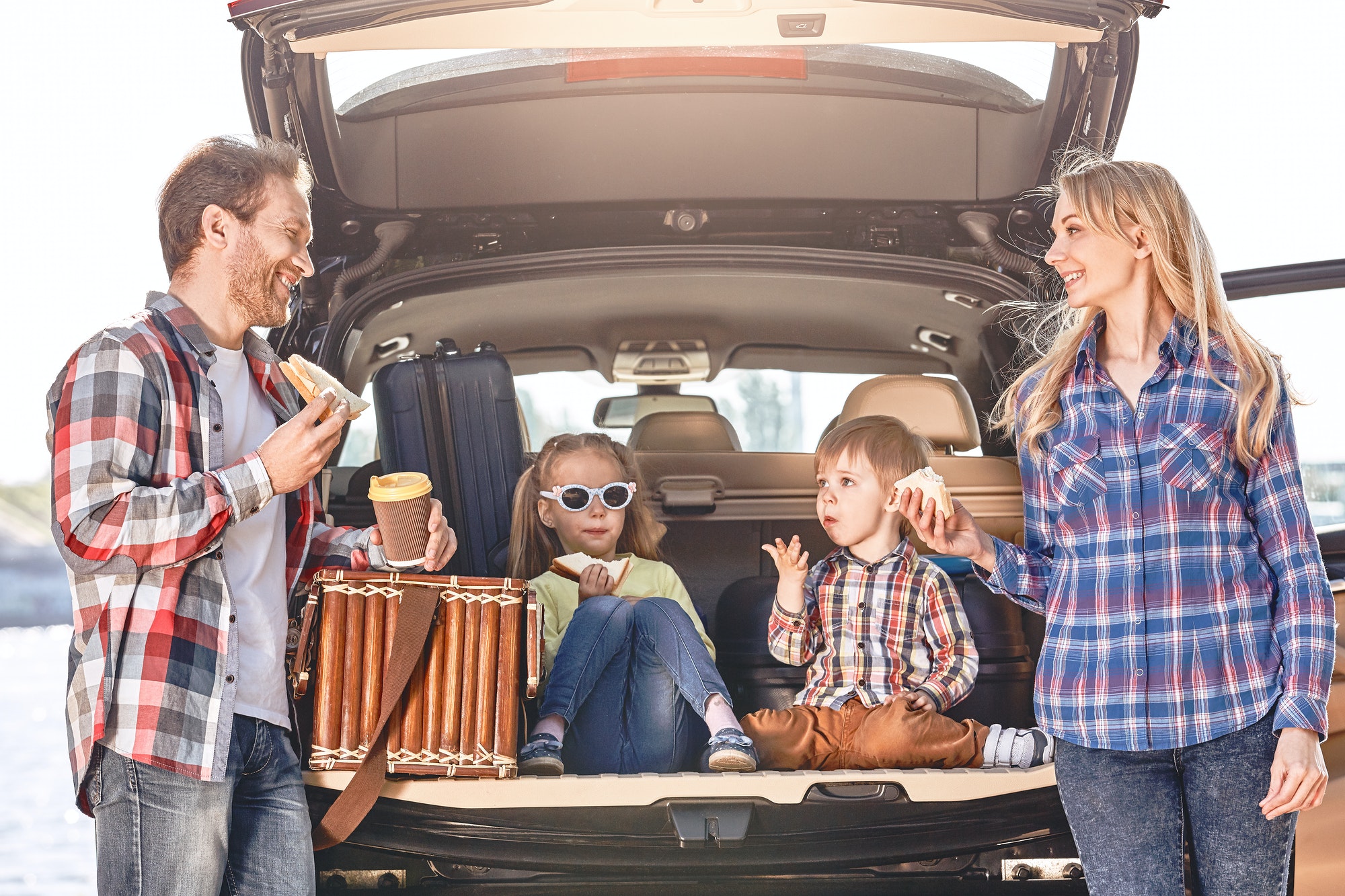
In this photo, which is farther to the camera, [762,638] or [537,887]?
[762,638]

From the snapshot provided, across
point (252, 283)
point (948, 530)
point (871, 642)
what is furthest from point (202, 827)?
point (871, 642)

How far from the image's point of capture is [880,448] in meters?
2.26

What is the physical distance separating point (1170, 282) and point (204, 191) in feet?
4.23

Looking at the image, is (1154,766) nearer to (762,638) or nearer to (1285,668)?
(1285,668)

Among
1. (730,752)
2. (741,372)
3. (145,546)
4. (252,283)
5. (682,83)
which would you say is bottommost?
(730,752)

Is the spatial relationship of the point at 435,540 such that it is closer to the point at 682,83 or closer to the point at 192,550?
the point at 192,550

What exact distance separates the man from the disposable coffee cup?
150 millimetres

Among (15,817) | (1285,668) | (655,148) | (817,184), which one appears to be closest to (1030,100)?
(817,184)

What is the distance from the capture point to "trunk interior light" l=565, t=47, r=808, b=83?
226cm

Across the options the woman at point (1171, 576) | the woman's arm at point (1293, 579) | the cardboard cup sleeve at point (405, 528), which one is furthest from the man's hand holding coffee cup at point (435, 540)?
the woman's arm at point (1293, 579)

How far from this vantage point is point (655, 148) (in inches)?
104

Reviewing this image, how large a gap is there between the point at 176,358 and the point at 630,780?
83cm

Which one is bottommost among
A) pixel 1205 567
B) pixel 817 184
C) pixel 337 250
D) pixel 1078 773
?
pixel 1078 773

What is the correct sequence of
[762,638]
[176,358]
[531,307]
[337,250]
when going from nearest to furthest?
[176,358] < [762,638] < [337,250] < [531,307]
